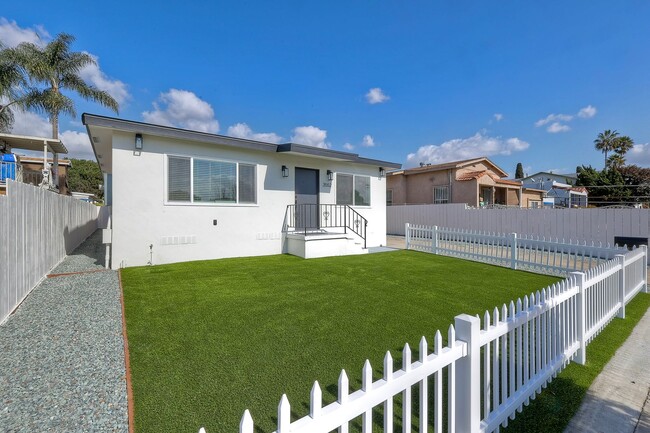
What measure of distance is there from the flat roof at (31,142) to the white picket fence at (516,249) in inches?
615

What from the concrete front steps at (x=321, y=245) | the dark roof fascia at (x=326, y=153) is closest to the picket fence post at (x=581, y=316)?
the concrete front steps at (x=321, y=245)

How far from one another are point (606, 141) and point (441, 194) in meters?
32.8

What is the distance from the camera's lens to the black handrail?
33.9ft

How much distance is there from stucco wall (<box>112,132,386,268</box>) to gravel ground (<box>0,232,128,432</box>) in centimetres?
259

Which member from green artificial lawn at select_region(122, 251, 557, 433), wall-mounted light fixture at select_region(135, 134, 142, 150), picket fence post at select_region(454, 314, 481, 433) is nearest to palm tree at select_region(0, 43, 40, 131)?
wall-mounted light fixture at select_region(135, 134, 142, 150)

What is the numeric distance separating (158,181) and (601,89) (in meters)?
16.3

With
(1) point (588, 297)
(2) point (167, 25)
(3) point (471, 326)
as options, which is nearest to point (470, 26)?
(1) point (588, 297)

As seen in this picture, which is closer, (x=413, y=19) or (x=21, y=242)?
(x=21, y=242)

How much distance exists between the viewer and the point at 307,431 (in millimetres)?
1120

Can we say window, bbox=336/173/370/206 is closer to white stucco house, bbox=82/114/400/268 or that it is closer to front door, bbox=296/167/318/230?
white stucco house, bbox=82/114/400/268

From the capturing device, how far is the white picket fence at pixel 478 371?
128 cm

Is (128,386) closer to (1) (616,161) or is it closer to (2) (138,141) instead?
(2) (138,141)

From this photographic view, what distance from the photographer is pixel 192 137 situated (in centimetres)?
797

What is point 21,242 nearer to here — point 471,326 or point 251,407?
point 251,407
